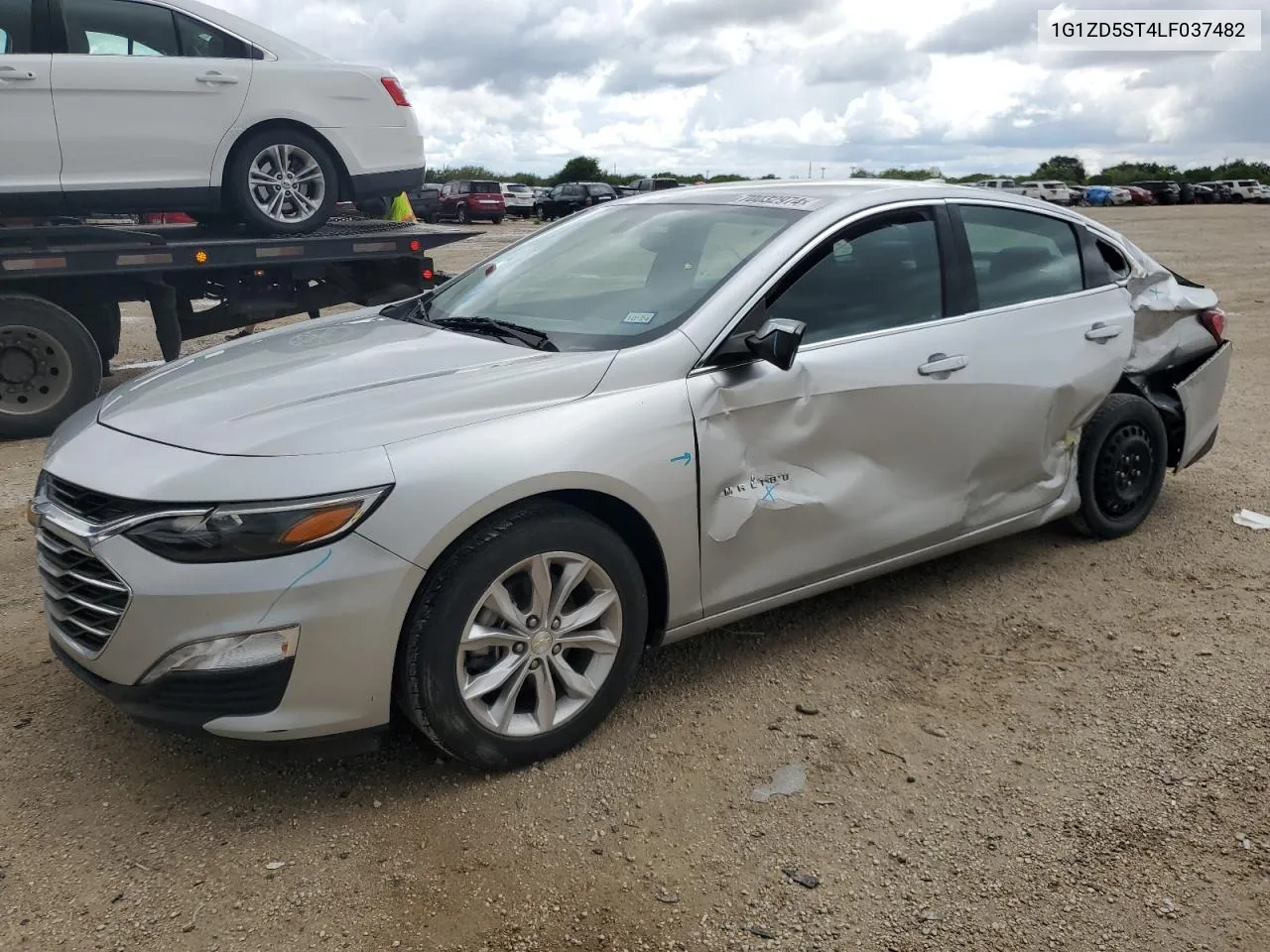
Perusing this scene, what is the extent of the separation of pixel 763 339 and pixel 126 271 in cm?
543

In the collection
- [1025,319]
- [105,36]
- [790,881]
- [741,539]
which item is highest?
[105,36]

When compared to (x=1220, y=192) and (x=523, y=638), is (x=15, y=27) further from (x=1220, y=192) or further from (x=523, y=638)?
(x=1220, y=192)

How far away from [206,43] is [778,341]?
5.88 meters

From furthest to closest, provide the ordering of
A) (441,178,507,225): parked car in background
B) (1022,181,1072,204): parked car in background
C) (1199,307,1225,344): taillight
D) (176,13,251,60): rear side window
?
(1022,181,1072,204): parked car in background
(441,178,507,225): parked car in background
(176,13,251,60): rear side window
(1199,307,1225,344): taillight

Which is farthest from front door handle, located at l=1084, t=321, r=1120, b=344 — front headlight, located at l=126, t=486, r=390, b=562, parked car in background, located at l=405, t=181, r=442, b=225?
parked car in background, located at l=405, t=181, r=442, b=225

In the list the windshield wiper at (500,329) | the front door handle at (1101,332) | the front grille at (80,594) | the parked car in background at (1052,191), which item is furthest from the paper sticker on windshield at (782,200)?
the parked car in background at (1052,191)

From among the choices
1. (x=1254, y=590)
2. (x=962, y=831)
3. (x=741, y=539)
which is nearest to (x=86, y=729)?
(x=741, y=539)

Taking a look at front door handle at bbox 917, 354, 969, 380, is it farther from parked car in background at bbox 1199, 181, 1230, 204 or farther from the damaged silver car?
parked car in background at bbox 1199, 181, 1230, 204

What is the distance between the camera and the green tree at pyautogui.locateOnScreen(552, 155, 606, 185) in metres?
71.2

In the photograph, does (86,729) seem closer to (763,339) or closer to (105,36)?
(763,339)

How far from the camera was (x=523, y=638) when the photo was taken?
9.56 feet

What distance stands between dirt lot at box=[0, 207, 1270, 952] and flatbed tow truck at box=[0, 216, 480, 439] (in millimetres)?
3284

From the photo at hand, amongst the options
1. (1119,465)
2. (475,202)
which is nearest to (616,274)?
(1119,465)

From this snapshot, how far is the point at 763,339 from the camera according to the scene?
10.4 feet
